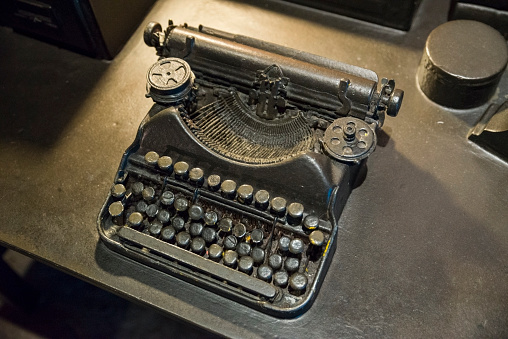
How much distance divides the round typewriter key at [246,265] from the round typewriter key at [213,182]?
1.06 ft

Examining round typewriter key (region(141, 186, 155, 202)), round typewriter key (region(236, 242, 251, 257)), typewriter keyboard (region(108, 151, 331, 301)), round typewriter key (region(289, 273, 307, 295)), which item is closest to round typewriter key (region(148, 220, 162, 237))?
typewriter keyboard (region(108, 151, 331, 301))

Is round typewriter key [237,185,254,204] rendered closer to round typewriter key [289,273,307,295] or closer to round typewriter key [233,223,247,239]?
round typewriter key [233,223,247,239]

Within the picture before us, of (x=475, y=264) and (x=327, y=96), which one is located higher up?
(x=327, y=96)

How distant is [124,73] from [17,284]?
52.8 inches

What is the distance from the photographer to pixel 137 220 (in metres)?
2.38

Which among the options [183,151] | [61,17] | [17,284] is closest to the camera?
[183,151]

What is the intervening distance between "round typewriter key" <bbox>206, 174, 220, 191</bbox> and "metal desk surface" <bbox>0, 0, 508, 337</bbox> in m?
0.43

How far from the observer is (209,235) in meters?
2.34

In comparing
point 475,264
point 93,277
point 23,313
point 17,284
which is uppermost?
point 475,264

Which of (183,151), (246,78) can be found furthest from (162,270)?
(246,78)

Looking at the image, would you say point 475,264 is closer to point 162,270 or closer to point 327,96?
point 327,96

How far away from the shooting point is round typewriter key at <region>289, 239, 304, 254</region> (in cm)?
225

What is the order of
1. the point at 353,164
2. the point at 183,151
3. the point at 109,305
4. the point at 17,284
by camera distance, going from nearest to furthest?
the point at 353,164 < the point at 183,151 < the point at 17,284 < the point at 109,305

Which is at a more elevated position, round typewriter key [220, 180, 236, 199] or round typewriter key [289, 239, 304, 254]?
round typewriter key [220, 180, 236, 199]
